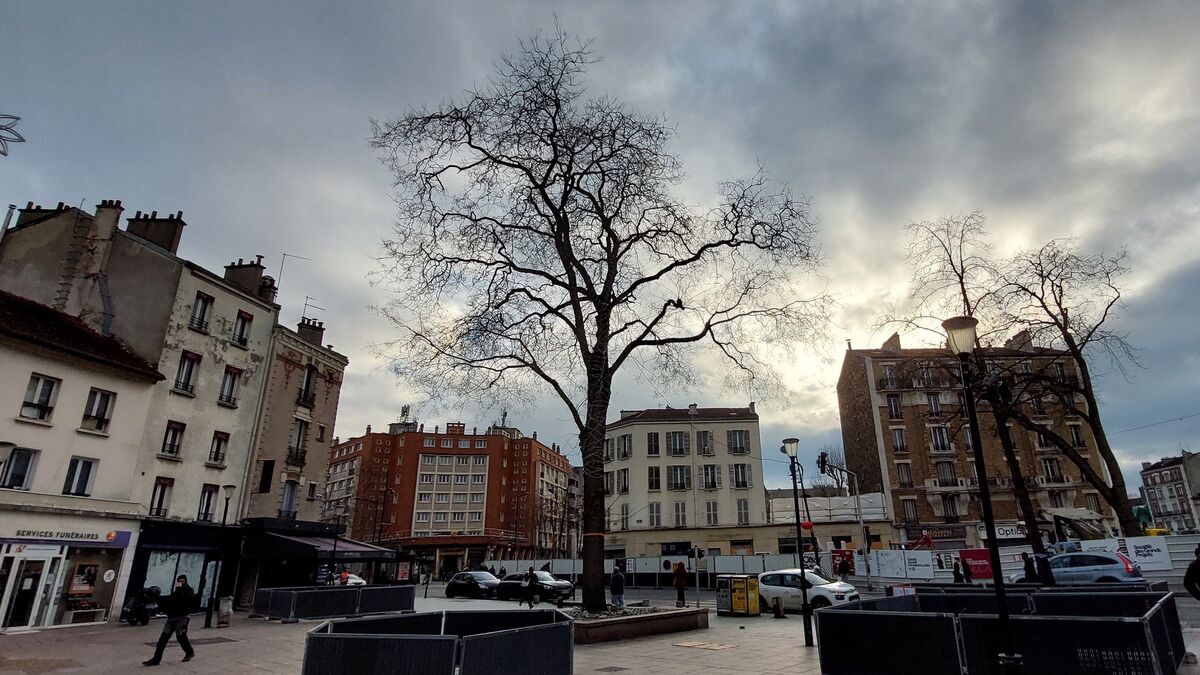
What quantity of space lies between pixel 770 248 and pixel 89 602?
2475 centimetres

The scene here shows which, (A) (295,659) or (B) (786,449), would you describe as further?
(B) (786,449)

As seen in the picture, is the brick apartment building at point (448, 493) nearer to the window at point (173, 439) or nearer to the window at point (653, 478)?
the window at point (653, 478)

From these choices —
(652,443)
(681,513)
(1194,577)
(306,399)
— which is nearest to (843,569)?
(681,513)

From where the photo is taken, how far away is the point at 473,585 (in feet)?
116

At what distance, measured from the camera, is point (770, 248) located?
18.0m

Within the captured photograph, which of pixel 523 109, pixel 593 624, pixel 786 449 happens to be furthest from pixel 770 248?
pixel 593 624

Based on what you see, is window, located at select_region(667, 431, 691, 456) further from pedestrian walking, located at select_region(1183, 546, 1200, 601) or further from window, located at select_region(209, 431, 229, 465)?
pedestrian walking, located at select_region(1183, 546, 1200, 601)

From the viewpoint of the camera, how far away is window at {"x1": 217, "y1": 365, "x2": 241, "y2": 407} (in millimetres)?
26219

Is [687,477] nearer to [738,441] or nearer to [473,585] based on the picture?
[738,441]

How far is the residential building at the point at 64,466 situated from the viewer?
18.2 meters

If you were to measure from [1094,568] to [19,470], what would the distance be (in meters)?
33.9

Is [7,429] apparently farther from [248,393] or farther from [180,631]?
[180,631]

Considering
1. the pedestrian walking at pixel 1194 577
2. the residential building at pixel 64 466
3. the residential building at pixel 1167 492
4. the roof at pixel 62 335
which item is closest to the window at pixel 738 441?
the roof at pixel 62 335

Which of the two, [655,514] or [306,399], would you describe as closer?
[306,399]
